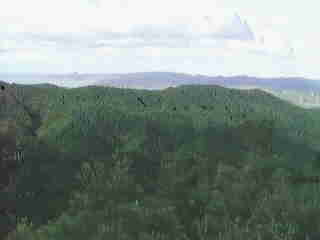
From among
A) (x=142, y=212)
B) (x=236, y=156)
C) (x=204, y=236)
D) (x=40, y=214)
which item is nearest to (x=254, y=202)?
(x=204, y=236)

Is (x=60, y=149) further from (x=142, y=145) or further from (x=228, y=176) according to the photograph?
(x=228, y=176)

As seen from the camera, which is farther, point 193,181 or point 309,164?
point 309,164

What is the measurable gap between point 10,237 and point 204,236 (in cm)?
3333

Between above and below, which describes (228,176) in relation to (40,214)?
above

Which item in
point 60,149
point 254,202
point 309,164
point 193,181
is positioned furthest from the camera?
point 309,164

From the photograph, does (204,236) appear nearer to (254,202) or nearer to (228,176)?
(254,202)

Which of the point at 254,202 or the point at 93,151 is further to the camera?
the point at 93,151

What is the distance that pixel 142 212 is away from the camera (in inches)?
3733

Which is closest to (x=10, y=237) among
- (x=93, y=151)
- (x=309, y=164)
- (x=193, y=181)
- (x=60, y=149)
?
(x=193, y=181)

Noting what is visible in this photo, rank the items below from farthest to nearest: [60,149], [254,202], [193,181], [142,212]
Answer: [60,149], [193,181], [254,202], [142,212]

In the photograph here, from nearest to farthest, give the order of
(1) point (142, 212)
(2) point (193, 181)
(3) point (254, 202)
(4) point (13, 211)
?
(1) point (142, 212) → (3) point (254, 202) → (4) point (13, 211) → (2) point (193, 181)

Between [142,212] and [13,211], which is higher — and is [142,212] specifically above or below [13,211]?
above

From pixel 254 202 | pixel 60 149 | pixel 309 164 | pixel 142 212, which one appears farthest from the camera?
pixel 309 164

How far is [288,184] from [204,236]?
4652 cm
